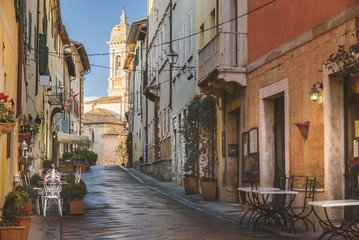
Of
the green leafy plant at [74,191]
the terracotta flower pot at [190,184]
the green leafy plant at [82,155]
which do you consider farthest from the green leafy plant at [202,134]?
the green leafy plant at [82,155]

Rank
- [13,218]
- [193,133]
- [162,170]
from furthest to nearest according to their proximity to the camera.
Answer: [162,170] → [193,133] → [13,218]

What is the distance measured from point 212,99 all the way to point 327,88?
9605 mm

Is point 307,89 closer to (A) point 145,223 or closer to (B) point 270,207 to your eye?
(B) point 270,207

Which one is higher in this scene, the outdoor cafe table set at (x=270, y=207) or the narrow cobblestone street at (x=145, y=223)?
the outdoor cafe table set at (x=270, y=207)

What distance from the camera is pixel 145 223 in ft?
41.6

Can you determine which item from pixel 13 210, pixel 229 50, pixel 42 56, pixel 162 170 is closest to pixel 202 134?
pixel 229 50

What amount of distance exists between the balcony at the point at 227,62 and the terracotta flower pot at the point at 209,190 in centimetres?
306

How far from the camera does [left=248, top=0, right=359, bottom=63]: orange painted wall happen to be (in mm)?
11500

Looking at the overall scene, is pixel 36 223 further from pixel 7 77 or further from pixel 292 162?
pixel 292 162

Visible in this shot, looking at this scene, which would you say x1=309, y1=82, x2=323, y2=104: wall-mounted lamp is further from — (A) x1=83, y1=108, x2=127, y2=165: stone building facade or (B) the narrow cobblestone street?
(A) x1=83, y1=108, x2=127, y2=165: stone building facade

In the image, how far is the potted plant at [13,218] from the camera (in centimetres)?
887

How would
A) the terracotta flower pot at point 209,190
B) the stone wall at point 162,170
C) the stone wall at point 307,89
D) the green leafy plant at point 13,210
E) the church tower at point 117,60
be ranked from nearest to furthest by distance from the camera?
the green leafy plant at point 13,210, the stone wall at point 307,89, the terracotta flower pot at point 209,190, the stone wall at point 162,170, the church tower at point 117,60

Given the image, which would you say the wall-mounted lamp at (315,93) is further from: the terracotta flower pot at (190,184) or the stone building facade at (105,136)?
the stone building facade at (105,136)

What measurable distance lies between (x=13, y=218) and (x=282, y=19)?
7.33 metres
